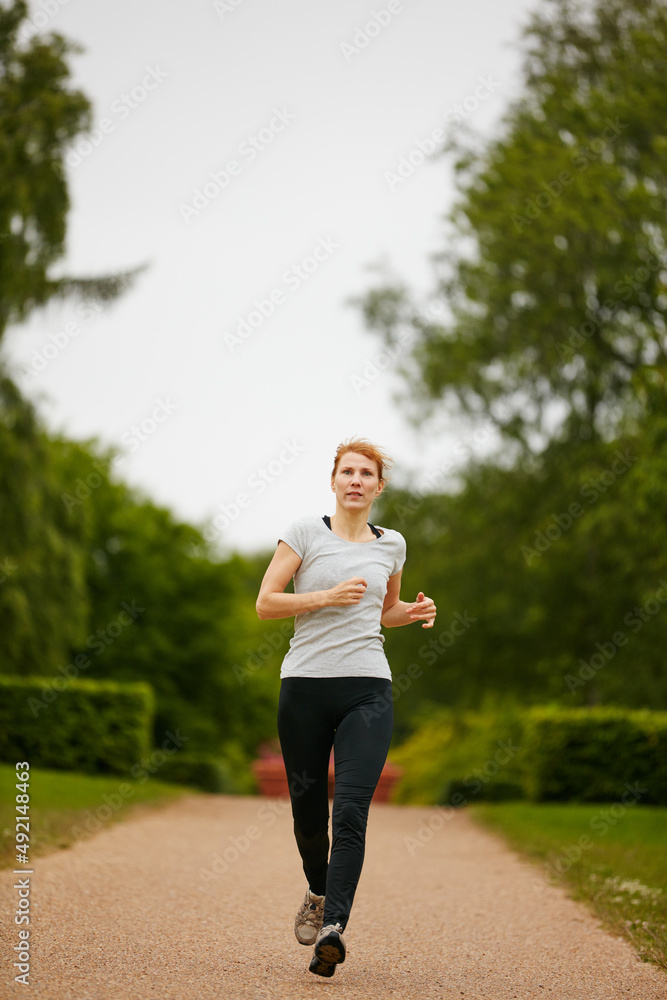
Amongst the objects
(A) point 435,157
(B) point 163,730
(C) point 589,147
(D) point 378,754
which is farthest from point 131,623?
(D) point 378,754

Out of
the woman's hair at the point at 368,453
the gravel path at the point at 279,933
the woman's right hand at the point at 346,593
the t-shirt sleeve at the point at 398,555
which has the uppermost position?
the woman's hair at the point at 368,453

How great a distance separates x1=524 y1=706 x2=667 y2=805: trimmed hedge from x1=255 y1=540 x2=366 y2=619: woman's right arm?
12309 millimetres

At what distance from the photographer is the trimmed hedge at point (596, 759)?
14.9m

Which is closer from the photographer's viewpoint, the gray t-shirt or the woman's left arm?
the gray t-shirt

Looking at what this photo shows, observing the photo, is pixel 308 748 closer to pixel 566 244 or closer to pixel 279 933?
pixel 279 933

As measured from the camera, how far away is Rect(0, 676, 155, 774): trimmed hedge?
1556cm

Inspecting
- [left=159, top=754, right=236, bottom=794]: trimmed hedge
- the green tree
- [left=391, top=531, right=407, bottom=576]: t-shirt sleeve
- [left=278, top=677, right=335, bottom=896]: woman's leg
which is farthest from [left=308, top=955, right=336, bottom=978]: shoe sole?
[left=159, top=754, right=236, bottom=794]: trimmed hedge

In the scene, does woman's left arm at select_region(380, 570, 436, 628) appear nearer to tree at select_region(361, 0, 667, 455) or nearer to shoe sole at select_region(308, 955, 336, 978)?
shoe sole at select_region(308, 955, 336, 978)

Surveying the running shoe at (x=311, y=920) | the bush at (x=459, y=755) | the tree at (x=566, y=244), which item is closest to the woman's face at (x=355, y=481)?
the running shoe at (x=311, y=920)

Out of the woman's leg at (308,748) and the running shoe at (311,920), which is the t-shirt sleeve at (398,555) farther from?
the running shoe at (311,920)

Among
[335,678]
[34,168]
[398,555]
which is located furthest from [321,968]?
[34,168]

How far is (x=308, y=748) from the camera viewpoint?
3859 mm

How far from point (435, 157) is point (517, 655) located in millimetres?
9925

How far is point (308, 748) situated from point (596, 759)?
12.6 m
